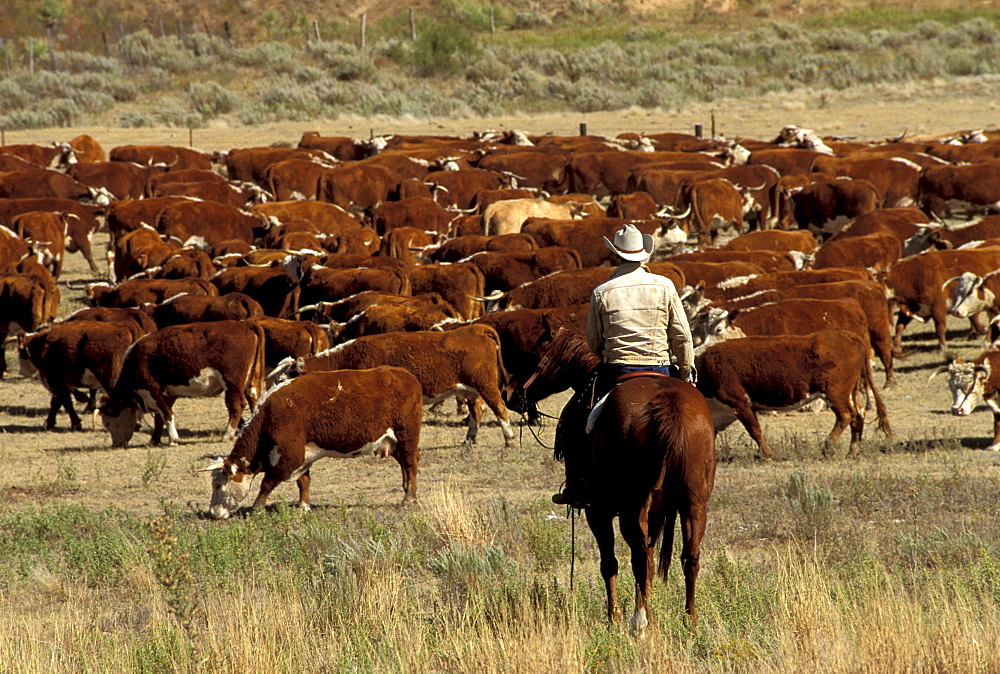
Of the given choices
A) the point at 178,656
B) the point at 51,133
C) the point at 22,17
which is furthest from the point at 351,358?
the point at 22,17

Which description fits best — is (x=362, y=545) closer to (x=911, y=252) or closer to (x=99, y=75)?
(x=911, y=252)

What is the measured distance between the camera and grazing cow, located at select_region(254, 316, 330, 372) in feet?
42.5

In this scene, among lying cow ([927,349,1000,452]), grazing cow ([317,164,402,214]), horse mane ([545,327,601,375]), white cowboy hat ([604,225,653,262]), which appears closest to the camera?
white cowboy hat ([604,225,653,262])

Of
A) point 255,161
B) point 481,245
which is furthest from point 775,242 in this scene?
point 255,161

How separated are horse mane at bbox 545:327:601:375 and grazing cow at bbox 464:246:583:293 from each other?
1007 centimetres

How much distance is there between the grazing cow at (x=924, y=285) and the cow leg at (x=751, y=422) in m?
5.17

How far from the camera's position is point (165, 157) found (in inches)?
1307

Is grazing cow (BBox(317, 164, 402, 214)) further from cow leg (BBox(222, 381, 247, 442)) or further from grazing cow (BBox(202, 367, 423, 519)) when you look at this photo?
grazing cow (BBox(202, 367, 423, 519))

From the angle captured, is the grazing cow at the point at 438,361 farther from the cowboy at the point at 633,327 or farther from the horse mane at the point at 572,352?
the cowboy at the point at 633,327

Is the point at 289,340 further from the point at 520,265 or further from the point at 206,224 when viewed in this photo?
the point at 206,224

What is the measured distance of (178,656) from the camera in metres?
5.41

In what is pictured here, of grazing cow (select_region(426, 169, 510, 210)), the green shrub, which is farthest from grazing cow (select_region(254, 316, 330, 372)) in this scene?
the green shrub

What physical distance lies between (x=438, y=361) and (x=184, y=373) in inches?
111

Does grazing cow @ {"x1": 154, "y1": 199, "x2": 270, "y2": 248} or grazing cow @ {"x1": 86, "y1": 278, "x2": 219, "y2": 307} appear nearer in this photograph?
grazing cow @ {"x1": 86, "y1": 278, "x2": 219, "y2": 307}
